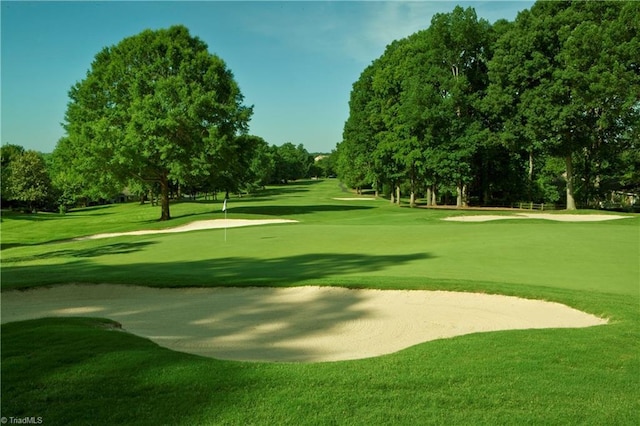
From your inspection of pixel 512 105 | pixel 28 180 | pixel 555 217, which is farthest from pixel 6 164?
pixel 555 217

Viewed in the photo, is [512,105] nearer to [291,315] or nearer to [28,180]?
[291,315]

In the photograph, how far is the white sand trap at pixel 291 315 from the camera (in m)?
7.30

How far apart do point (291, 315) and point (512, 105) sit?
40.4 metres

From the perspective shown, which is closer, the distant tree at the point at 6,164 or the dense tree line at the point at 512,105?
the dense tree line at the point at 512,105

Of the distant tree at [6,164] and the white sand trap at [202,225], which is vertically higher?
the distant tree at [6,164]

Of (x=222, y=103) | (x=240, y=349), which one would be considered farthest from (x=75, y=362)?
(x=222, y=103)

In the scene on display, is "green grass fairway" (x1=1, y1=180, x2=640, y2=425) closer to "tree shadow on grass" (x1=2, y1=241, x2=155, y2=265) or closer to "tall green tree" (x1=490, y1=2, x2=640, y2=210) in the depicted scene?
"tree shadow on grass" (x1=2, y1=241, x2=155, y2=265)

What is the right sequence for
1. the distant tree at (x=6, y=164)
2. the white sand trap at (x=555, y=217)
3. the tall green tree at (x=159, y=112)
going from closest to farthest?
the white sand trap at (x=555, y=217), the tall green tree at (x=159, y=112), the distant tree at (x=6, y=164)

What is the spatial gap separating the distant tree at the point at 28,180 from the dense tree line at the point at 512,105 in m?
50.7

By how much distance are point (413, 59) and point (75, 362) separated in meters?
50.0

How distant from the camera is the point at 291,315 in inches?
365

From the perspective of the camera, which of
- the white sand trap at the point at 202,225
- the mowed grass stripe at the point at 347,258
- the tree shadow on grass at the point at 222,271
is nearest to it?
the tree shadow on grass at the point at 222,271

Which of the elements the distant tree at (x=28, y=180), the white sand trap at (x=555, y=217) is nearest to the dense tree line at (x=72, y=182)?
the distant tree at (x=28, y=180)

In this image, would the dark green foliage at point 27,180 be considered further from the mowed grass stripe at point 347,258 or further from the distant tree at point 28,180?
the mowed grass stripe at point 347,258
